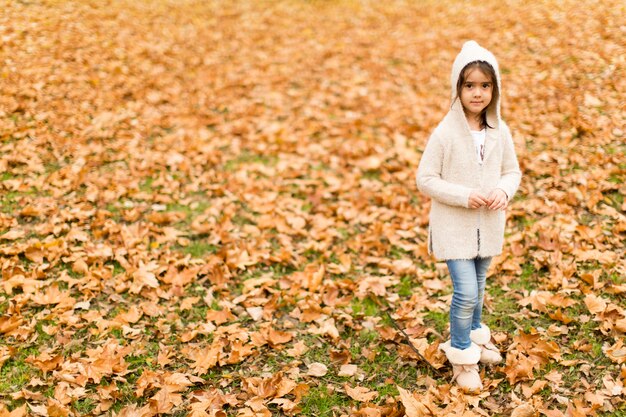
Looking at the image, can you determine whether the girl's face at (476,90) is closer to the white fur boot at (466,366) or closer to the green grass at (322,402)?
the white fur boot at (466,366)

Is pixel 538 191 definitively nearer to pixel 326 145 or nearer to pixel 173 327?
pixel 326 145

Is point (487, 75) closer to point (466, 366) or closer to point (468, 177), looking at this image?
point (468, 177)

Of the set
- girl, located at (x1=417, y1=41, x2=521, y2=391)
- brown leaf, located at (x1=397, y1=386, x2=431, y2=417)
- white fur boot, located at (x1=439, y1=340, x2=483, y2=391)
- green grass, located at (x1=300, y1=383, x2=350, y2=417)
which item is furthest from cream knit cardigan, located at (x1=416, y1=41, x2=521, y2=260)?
green grass, located at (x1=300, y1=383, x2=350, y2=417)

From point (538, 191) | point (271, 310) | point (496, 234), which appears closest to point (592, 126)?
point (538, 191)

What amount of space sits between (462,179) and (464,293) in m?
0.70

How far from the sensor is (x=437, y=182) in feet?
10.2

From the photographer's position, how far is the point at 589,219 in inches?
192

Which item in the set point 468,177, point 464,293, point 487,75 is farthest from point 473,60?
point 464,293

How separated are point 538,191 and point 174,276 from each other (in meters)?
3.87

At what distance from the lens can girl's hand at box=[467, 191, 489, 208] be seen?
9.83 ft

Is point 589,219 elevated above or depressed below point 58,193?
below

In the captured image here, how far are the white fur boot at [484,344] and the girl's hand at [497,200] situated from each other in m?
0.98

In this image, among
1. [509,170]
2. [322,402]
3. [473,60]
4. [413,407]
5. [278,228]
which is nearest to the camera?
[473,60]

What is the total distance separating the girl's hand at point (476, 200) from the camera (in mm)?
2996
